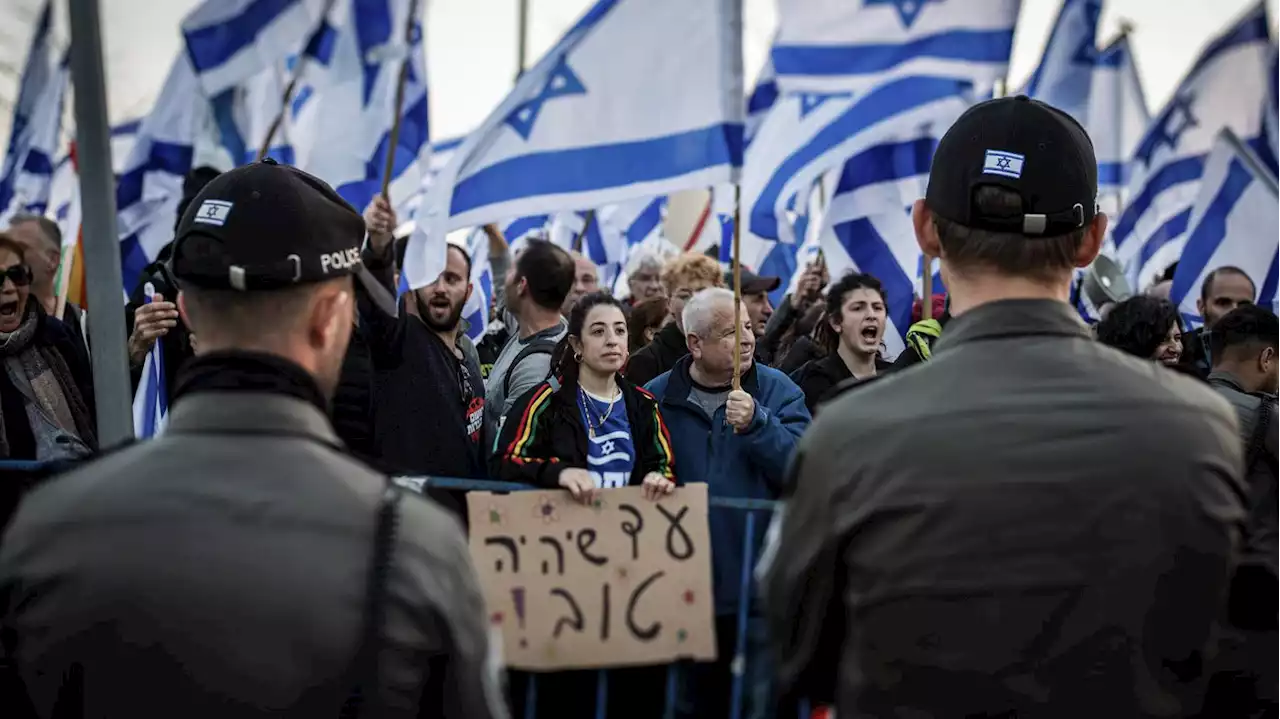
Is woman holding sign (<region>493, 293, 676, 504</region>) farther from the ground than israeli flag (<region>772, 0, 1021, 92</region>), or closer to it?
closer to it

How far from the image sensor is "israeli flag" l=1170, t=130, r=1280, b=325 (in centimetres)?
1015

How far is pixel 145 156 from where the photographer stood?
459 inches

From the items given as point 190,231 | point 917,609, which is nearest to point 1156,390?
point 917,609

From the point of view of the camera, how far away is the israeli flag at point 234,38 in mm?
9617

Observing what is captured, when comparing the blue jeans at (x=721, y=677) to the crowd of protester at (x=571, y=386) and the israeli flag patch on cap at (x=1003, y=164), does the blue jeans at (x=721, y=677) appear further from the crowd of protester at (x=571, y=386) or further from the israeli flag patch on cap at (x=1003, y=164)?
the israeli flag patch on cap at (x=1003, y=164)

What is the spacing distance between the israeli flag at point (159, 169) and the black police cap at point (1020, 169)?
9.12 meters

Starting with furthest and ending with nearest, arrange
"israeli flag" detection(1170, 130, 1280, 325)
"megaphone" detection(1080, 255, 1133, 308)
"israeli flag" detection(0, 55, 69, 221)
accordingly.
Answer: "israeli flag" detection(0, 55, 69, 221)
"megaphone" detection(1080, 255, 1133, 308)
"israeli flag" detection(1170, 130, 1280, 325)

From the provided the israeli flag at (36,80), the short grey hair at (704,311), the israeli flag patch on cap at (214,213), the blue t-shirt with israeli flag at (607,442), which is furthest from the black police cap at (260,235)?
the israeli flag at (36,80)

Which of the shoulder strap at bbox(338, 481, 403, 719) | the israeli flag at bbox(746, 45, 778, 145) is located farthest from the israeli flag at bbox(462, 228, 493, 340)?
the shoulder strap at bbox(338, 481, 403, 719)

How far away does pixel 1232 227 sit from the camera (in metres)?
10.3

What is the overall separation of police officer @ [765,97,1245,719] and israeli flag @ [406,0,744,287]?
15.0 feet

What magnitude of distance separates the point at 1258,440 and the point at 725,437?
10.0 ft

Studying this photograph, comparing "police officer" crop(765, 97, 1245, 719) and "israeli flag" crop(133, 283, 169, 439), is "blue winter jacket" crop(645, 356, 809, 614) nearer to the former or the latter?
"israeli flag" crop(133, 283, 169, 439)

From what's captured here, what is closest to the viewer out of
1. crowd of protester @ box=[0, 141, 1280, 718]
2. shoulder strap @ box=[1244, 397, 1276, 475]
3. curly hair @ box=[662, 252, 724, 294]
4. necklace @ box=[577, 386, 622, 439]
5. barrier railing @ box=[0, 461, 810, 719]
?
shoulder strap @ box=[1244, 397, 1276, 475]
